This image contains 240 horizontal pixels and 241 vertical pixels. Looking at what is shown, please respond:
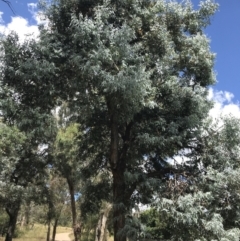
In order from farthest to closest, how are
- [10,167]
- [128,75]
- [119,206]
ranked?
[10,167], [119,206], [128,75]

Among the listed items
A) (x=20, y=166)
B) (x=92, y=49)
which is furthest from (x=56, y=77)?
(x=20, y=166)

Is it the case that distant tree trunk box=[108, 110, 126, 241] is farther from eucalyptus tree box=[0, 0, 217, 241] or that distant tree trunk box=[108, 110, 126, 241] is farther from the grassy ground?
the grassy ground

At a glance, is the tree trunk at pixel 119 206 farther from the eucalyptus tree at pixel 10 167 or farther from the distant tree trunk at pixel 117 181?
the eucalyptus tree at pixel 10 167

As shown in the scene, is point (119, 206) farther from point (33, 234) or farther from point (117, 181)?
point (33, 234)

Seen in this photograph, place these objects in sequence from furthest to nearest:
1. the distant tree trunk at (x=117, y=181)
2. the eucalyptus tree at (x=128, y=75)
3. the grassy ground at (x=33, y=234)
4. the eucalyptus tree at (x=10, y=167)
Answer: the grassy ground at (x=33, y=234), the eucalyptus tree at (x=10, y=167), the distant tree trunk at (x=117, y=181), the eucalyptus tree at (x=128, y=75)

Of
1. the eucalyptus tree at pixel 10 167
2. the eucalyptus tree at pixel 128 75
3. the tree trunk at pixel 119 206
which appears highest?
the eucalyptus tree at pixel 128 75

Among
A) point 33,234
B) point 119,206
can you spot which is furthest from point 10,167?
point 33,234

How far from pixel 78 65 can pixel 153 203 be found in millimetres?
3842

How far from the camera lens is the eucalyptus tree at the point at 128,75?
855cm

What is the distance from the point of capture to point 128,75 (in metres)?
8.28

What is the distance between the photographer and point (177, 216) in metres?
8.09

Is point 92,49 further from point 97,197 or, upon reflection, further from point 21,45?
point 97,197

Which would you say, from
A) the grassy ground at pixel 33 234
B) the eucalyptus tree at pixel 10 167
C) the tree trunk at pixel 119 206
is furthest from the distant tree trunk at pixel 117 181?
the grassy ground at pixel 33 234

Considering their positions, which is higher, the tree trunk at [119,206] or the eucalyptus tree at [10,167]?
the eucalyptus tree at [10,167]
